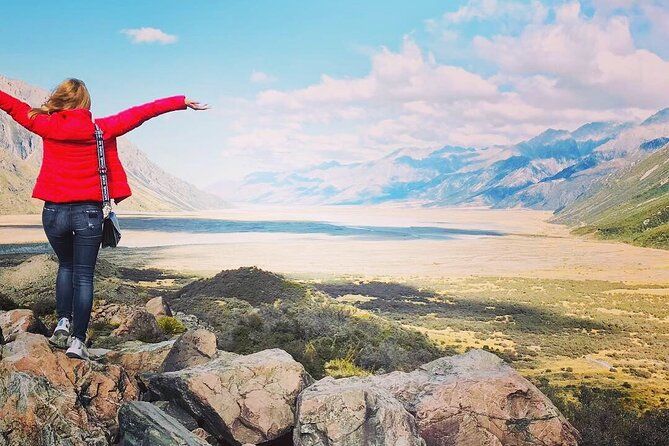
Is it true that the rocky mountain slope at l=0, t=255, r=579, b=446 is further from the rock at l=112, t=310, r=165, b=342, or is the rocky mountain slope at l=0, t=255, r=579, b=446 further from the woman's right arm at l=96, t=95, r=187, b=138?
the rock at l=112, t=310, r=165, b=342

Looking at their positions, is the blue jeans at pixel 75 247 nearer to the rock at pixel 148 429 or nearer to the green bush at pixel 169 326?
the rock at pixel 148 429

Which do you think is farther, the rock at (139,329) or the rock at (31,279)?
the rock at (31,279)

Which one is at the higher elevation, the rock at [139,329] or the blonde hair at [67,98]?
the blonde hair at [67,98]

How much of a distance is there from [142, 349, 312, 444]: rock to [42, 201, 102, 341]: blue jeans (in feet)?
6.64

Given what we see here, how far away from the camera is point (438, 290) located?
83688mm

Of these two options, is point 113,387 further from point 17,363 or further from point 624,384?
point 624,384

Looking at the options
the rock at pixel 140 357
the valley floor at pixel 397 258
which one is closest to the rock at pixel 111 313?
the rock at pixel 140 357

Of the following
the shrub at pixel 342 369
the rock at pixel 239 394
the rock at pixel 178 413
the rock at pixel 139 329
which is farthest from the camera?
the shrub at pixel 342 369

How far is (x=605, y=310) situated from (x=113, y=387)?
75633 millimetres

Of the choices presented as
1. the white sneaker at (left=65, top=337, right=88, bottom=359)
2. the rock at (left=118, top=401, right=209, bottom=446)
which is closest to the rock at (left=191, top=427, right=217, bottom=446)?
the rock at (left=118, top=401, right=209, bottom=446)

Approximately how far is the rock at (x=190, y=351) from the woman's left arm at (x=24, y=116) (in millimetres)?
5223

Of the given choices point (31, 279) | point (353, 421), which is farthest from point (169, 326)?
point (31, 279)

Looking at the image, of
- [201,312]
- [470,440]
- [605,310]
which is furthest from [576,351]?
[470,440]

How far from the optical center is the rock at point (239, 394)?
7.07 metres
